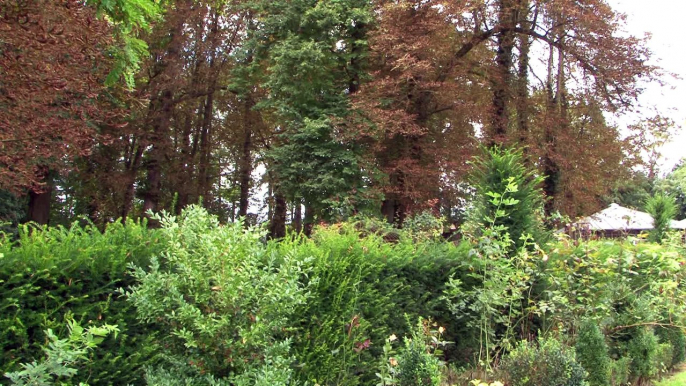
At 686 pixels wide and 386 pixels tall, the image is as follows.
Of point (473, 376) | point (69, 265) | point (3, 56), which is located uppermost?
point (3, 56)

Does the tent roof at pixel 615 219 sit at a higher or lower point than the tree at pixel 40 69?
lower

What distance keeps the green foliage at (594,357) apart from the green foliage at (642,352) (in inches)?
35.9

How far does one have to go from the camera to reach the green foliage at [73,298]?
2.95 metres

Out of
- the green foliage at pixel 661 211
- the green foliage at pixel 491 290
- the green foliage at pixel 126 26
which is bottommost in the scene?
the green foliage at pixel 491 290

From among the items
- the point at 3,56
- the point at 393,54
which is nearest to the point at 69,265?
the point at 3,56

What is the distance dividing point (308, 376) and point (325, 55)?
1333cm

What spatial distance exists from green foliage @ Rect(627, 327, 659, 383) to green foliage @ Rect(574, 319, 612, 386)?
0.91 metres

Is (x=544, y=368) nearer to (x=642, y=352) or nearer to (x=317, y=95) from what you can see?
(x=642, y=352)

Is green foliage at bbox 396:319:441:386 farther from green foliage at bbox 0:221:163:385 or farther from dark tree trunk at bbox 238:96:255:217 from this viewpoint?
dark tree trunk at bbox 238:96:255:217

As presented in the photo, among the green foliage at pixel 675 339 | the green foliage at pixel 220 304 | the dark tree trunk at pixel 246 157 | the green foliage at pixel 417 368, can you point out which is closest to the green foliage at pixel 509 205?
the green foliage at pixel 675 339

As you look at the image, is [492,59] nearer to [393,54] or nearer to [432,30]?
[432,30]

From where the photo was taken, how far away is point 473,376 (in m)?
5.11

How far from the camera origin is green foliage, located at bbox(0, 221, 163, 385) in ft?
9.68

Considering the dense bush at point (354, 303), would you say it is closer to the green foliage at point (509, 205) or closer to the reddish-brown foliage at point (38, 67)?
the green foliage at point (509, 205)
